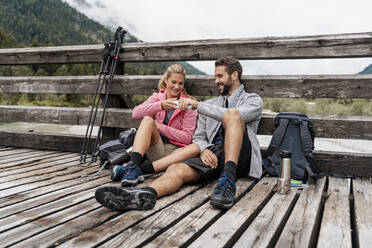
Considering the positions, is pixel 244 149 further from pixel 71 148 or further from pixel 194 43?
pixel 71 148

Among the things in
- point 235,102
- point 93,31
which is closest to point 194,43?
point 235,102

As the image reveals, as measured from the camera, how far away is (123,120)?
4336 mm

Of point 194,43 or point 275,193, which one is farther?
point 194,43

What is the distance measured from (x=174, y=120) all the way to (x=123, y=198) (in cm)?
148

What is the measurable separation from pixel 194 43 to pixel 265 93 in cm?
100

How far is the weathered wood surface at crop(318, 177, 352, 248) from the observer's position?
6.05 feet

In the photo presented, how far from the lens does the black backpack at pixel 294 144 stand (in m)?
3.25

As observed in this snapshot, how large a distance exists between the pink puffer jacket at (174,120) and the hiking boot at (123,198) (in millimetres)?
1268

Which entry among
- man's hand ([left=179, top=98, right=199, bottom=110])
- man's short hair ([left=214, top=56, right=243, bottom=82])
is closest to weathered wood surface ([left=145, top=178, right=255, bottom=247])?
man's hand ([left=179, top=98, right=199, bottom=110])

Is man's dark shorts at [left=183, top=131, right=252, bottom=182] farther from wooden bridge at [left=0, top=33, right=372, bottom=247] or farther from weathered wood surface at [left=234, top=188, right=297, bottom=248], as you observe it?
weathered wood surface at [left=234, top=188, right=297, bottom=248]

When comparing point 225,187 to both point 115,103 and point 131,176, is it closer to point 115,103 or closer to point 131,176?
point 131,176

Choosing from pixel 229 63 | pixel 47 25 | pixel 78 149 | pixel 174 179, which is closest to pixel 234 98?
pixel 229 63

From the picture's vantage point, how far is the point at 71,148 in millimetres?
4668

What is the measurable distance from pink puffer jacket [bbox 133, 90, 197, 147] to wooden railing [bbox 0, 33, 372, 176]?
52 centimetres
